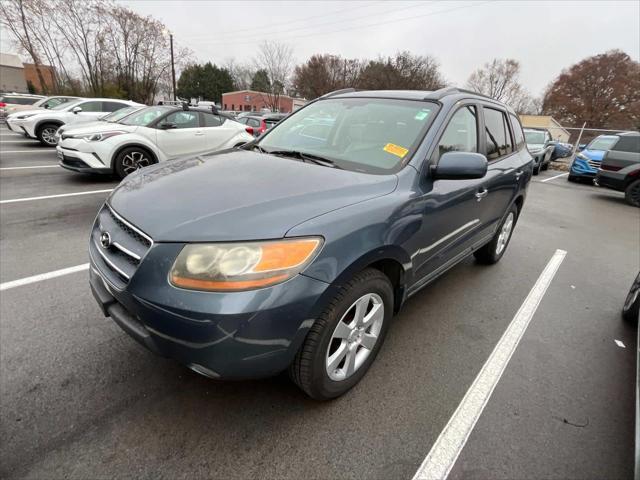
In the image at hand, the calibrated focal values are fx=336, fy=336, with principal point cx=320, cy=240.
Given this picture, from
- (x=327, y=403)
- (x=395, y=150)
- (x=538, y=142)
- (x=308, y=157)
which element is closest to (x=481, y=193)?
(x=395, y=150)

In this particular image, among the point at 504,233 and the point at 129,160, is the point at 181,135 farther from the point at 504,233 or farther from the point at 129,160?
the point at 504,233

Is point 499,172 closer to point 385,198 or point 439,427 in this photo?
point 385,198

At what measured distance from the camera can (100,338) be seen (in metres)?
2.39

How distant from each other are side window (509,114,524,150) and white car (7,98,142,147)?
36.1 ft

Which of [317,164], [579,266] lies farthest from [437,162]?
[579,266]

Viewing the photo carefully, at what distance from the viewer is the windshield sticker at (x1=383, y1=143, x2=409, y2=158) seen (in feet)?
7.14

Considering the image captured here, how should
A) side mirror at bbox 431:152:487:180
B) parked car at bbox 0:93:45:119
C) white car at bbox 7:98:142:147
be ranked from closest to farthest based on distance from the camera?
side mirror at bbox 431:152:487:180, white car at bbox 7:98:142:147, parked car at bbox 0:93:45:119

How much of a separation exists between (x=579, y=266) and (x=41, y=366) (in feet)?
18.5

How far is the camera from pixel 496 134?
131 inches

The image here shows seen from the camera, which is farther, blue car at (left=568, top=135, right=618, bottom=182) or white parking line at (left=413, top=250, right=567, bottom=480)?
blue car at (left=568, top=135, right=618, bottom=182)

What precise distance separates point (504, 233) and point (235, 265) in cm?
373

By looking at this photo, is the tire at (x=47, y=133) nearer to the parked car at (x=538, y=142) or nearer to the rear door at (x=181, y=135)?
the rear door at (x=181, y=135)

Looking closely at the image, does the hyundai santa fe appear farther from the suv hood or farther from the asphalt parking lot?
the asphalt parking lot

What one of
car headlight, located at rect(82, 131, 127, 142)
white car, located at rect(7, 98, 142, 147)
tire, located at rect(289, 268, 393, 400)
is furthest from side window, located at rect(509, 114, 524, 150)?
white car, located at rect(7, 98, 142, 147)
